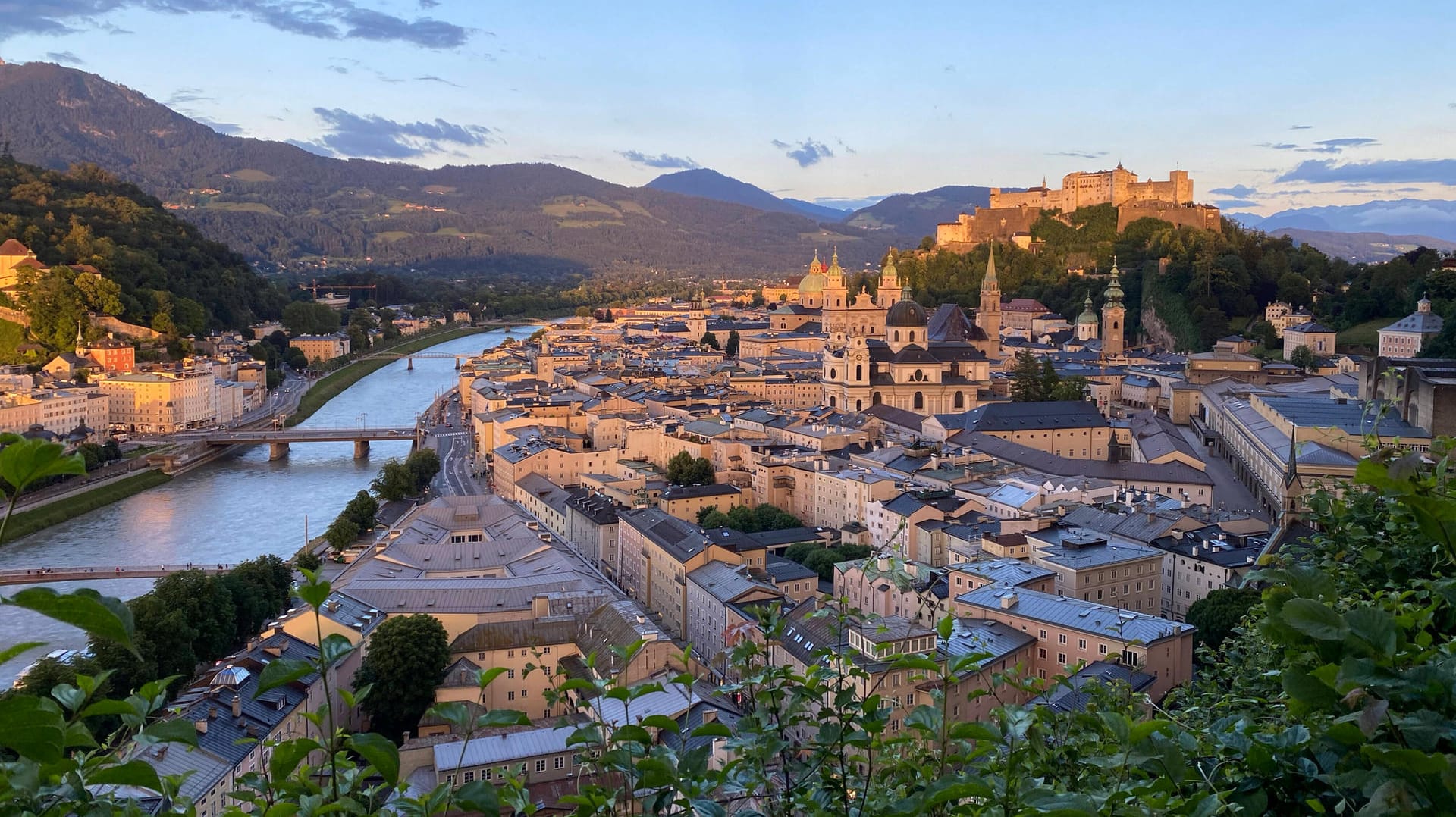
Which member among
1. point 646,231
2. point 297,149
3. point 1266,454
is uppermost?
point 297,149

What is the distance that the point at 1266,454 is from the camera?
12953mm

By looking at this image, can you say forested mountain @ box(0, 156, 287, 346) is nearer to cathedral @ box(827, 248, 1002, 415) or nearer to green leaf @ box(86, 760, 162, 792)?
cathedral @ box(827, 248, 1002, 415)

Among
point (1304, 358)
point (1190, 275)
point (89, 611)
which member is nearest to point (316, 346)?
point (1190, 275)

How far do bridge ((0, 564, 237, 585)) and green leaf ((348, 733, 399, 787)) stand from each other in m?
10.7

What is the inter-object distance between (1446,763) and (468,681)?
734 cm

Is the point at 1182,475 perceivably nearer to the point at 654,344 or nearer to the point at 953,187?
the point at 654,344

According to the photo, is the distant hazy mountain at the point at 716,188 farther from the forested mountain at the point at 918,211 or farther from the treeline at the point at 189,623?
the treeline at the point at 189,623

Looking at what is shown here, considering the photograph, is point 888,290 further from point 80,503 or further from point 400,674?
point 400,674

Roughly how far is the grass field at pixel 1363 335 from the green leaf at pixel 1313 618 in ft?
72.3

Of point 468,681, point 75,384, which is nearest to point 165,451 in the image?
point 75,384

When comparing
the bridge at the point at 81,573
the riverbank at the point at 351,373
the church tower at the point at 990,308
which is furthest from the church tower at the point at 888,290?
the bridge at the point at 81,573

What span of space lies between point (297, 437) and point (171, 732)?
20475 mm

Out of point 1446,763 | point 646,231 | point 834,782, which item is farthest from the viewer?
point 646,231

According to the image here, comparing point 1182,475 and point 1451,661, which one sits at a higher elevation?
point 1451,661
